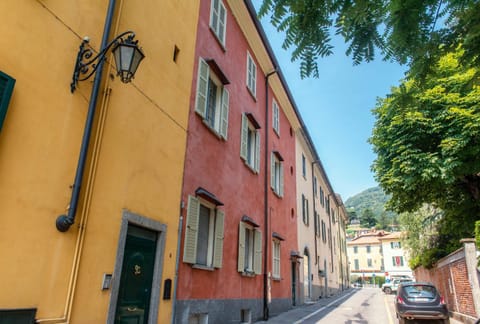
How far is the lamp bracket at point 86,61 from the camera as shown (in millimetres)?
5117

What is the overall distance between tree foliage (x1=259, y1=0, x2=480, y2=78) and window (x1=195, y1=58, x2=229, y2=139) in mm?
5963

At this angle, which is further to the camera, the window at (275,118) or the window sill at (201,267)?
the window at (275,118)

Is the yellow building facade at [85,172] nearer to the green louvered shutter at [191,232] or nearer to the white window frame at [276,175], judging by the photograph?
the green louvered shutter at [191,232]

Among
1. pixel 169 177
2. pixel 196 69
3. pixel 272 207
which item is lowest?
pixel 169 177

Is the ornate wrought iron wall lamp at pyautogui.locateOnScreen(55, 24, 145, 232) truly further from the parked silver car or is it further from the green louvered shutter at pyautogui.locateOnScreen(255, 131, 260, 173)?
the parked silver car

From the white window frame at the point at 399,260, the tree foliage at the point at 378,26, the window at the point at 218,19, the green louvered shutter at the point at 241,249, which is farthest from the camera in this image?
the white window frame at the point at 399,260

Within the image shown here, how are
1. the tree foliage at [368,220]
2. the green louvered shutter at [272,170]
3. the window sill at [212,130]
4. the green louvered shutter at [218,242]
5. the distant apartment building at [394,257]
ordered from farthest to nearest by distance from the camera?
the tree foliage at [368,220] < the distant apartment building at [394,257] < the green louvered shutter at [272,170] < the window sill at [212,130] < the green louvered shutter at [218,242]

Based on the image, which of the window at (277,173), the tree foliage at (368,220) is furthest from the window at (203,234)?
the tree foliage at (368,220)

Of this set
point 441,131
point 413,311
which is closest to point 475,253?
point 413,311

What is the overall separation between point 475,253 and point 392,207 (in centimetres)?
528

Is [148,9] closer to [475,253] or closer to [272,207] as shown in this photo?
[272,207]

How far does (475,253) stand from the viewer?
1114 centimetres

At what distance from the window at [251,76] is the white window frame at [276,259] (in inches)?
264

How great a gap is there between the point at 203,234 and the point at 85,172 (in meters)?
4.47
